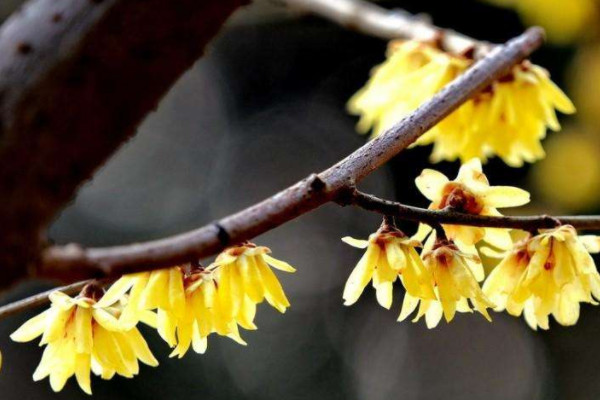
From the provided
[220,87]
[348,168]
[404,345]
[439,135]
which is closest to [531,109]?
[439,135]

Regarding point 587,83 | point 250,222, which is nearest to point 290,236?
point 587,83

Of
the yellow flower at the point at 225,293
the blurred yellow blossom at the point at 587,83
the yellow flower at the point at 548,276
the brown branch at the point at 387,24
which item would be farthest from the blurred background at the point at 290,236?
the yellow flower at the point at 225,293

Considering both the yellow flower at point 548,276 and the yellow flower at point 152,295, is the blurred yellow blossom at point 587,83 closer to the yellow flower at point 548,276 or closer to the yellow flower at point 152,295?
the yellow flower at point 548,276

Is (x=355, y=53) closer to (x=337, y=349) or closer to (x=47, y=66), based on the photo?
(x=337, y=349)

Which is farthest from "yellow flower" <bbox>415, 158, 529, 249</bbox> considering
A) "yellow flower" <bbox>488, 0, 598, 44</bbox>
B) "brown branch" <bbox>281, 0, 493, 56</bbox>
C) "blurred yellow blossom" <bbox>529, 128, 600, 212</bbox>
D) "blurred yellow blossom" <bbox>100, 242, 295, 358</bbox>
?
"blurred yellow blossom" <bbox>529, 128, 600, 212</bbox>

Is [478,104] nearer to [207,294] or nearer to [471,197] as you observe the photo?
[471,197]

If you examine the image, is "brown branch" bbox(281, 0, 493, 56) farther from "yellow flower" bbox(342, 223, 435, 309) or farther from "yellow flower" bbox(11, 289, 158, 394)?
"yellow flower" bbox(11, 289, 158, 394)
